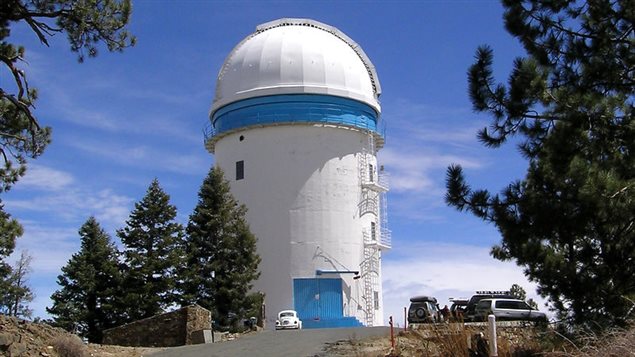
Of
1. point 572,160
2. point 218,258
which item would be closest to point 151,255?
point 218,258

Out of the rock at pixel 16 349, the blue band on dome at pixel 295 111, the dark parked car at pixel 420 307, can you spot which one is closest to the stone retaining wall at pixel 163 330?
the dark parked car at pixel 420 307

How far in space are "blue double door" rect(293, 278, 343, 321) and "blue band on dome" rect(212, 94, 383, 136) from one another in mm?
7523

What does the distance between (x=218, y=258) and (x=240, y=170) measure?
7.52m

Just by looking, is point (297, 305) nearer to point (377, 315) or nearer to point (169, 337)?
point (377, 315)

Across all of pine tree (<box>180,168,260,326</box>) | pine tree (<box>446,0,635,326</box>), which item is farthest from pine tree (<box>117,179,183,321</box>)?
pine tree (<box>446,0,635,326</box>)

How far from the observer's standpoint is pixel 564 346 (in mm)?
10891

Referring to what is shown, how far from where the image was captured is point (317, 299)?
3550cm

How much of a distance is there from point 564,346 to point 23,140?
446 inches

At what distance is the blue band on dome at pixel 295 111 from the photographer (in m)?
37.1

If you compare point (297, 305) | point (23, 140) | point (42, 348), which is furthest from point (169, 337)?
point (297, 305)

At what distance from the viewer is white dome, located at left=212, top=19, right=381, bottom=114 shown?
3741 centimetres

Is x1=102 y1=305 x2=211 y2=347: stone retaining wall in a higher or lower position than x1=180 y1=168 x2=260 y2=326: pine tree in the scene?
lower

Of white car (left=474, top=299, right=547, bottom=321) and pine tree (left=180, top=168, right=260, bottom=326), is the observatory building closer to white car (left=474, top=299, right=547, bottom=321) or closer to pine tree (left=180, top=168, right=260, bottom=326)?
pine tree (left=180, top=168, right=260, bottom=326)

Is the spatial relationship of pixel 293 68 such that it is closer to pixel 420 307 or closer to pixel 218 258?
pixel 218 258
